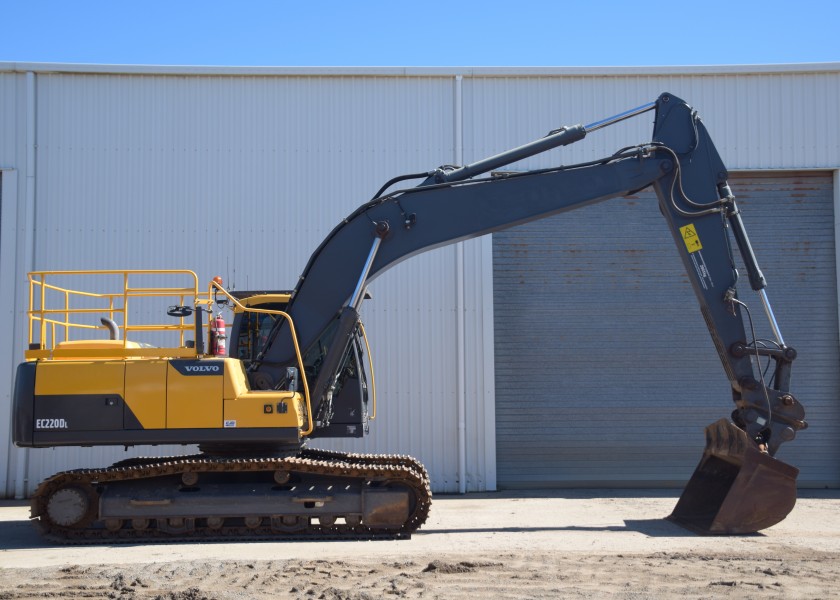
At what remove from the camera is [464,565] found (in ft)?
25.9

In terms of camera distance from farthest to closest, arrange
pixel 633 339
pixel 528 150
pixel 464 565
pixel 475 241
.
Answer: pixel 633 339
pixel 475 241
pixel 528 150
pixel 464 565

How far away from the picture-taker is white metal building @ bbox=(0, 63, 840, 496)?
47.1 feet

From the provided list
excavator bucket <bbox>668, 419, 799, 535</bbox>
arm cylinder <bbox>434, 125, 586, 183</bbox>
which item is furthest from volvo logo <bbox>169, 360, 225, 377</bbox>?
excavator bucket <bbox>668, 419, 799, 535</bbox>

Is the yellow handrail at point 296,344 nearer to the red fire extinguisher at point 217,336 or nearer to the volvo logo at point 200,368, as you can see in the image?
the red fire extinguisher at point 217,336

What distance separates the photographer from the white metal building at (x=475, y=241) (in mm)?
14352

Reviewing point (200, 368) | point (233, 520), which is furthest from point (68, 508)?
point (200, 368)

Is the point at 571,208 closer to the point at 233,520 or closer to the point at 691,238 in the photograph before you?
the point at 691,238

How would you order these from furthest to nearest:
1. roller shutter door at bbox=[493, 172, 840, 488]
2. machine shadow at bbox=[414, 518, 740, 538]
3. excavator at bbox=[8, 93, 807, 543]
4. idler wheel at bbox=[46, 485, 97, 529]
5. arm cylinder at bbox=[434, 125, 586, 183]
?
roller shutter door at bbox=[493, 172, 840, 488], arm cylinder at bbox=[434, 125, 586, 183], machine shadow at bbox=[414, 518, 740, 538], idler wheel at bbox=[46, 485, 97, 529], excavator at bbox=[8, 93, 807, 543]

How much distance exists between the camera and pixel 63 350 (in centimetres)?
Result: 970

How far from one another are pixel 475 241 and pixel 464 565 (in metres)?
7.49

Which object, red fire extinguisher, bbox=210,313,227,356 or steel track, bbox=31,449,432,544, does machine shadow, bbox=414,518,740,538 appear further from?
red fire extinguisher, bbox=210,313,227,356

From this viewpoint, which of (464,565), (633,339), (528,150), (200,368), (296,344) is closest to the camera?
(464,565)

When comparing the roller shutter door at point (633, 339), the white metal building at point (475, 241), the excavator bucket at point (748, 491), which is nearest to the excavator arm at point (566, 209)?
the excavator bucket at point (748, 491)

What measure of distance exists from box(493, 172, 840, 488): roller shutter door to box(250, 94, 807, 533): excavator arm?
3911mm
